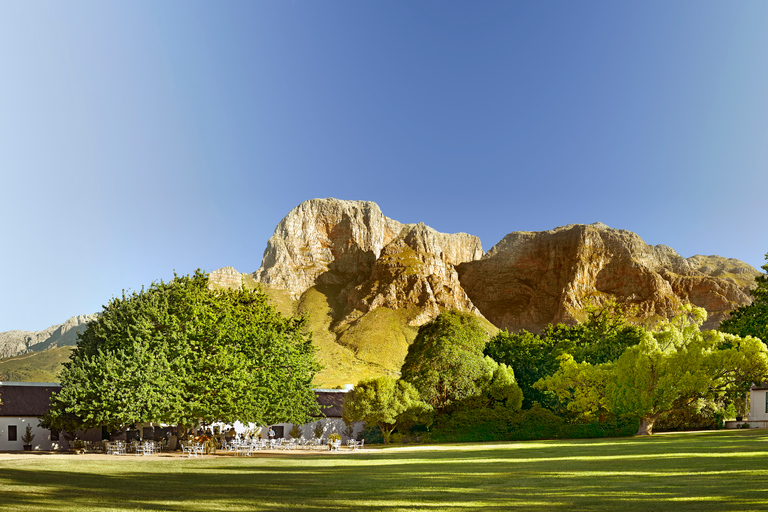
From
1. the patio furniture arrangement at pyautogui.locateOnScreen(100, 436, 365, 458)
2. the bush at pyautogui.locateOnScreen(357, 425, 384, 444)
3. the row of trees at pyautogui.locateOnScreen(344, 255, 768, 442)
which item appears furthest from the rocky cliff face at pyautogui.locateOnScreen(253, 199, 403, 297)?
the patio furniture arrangement at pyautogui.locateOnScreen(100, 436, 365, 458)

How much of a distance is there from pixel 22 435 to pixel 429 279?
423 feet

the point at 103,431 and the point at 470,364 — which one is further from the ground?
the point at 470,364

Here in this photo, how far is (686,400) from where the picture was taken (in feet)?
146

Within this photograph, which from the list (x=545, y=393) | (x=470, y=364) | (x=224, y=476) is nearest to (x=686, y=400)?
(x=545, y=393)

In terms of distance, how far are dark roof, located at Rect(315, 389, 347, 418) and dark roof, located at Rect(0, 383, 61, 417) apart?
20612mm

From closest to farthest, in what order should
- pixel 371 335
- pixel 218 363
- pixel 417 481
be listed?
pixel 417 481, pixel 218 363, pixel 371 335

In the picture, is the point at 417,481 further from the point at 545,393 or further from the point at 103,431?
the point at 545,393

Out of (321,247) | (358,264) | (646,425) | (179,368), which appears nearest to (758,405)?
(646,425)

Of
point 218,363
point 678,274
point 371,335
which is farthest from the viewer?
point 678,274

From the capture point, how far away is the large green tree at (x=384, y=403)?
1736 inches

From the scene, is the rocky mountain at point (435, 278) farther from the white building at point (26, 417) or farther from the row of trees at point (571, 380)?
the white building at point (26, 417)

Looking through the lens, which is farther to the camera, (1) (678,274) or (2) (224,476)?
(1) (678,274)

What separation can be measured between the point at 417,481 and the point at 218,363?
71.3 feet

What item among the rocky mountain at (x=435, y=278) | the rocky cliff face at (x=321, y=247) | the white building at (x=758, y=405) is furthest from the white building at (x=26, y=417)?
the rocky cliff face at (x=321, y=247)
